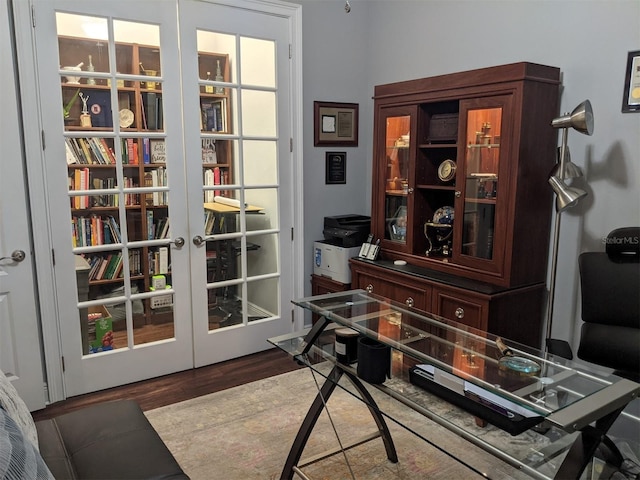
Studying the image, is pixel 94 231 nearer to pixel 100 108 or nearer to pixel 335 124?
pixel 100 108

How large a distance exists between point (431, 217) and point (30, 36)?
2.65m

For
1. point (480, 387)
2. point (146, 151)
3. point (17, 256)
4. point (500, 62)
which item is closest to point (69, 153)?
point (146, 151)

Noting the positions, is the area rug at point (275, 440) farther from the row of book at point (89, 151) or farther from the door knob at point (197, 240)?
the row of book at point (89, 151)

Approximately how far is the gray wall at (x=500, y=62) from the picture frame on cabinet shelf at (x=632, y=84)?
4 cm

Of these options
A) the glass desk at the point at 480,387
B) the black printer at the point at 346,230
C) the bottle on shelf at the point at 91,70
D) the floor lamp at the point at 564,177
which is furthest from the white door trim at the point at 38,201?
the floor lamp at the point at 564,177

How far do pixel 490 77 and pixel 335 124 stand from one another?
4.94 ft

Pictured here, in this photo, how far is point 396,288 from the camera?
338cm

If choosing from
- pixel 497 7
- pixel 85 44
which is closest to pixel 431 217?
pixel 497 7

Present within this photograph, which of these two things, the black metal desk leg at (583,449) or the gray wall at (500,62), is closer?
the black metal desk leg at (583,449)

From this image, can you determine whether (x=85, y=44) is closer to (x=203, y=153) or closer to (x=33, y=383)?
(x=203, y=153)

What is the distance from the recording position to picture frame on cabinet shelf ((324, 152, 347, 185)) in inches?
161

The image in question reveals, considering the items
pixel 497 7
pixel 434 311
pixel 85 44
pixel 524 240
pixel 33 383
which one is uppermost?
pixel 497 7

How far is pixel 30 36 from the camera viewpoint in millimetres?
2736

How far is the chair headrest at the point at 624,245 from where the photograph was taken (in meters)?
2.40
